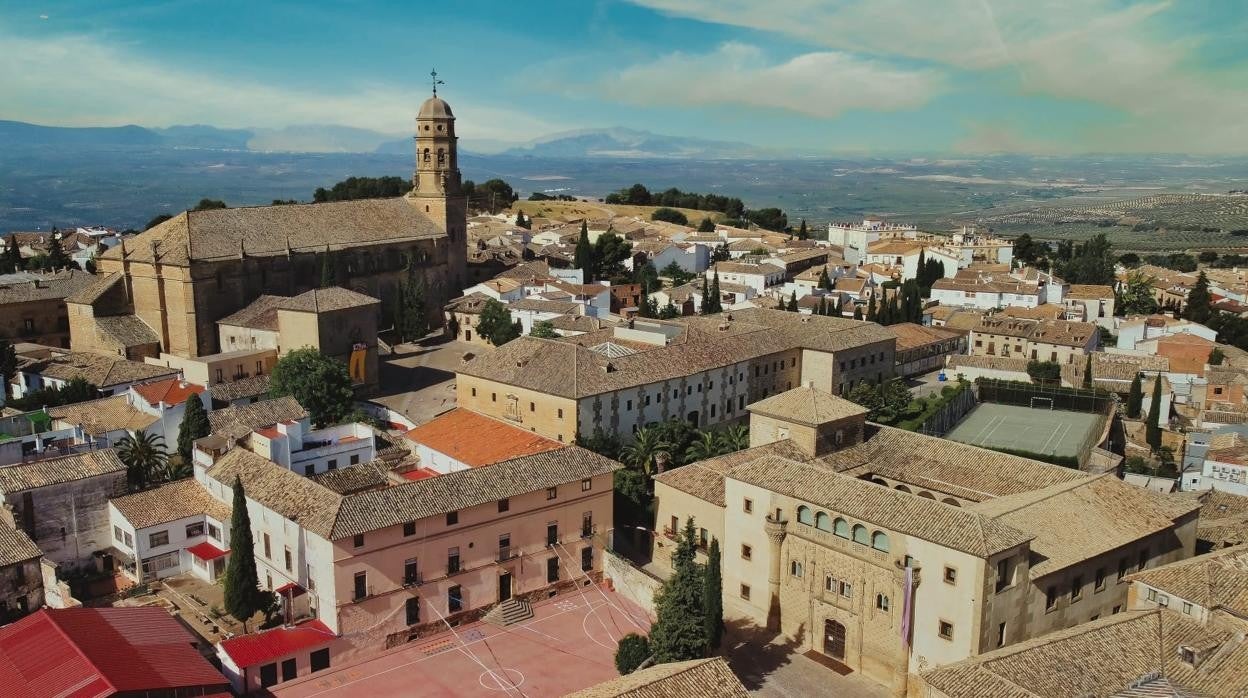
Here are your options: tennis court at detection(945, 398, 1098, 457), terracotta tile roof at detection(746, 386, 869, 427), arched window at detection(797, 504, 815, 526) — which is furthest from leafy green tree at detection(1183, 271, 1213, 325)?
arched window at detection(797, 504, 815, 526)

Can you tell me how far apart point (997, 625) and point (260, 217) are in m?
51.5

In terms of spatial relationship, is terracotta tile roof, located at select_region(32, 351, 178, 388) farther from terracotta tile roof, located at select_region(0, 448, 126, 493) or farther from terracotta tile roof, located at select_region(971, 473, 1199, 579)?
terracotta tile roof, located at select_region(971, 473, 1199, 579)

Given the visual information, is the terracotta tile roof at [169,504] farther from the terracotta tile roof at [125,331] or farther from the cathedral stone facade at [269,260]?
the cathedral stone facade at [269,260]

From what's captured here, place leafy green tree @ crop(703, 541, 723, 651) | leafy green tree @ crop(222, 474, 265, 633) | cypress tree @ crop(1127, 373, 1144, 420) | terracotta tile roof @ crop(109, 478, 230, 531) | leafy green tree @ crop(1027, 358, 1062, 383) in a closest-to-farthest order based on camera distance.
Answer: leafy green tree @ crop(703, 541, 723, 651) → leafy green tree @ crop(222, 474, 265, 633) → terracotta tile roof @ crop(109, 478, 230, 531) → cypress tree @ crop(1127, 373, 1144, 420) → leafy green tree @ crop(1027, 358, 1062, 383)

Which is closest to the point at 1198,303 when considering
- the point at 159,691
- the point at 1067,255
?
the point at 1067,255

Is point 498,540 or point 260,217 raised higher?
point 260,217

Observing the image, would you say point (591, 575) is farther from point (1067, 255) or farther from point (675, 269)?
point (1067, 255)

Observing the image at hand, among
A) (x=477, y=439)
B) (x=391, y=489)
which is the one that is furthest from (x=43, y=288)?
(x=391, y=489)

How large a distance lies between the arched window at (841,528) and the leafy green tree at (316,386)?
26013 mm

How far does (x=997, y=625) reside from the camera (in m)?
27.8

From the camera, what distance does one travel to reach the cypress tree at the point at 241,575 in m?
30.3

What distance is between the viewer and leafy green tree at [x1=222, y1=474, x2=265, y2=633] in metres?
30.3

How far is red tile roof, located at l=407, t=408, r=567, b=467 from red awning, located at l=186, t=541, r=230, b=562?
29.0 feet

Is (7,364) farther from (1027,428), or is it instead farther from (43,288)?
(1027,428)
